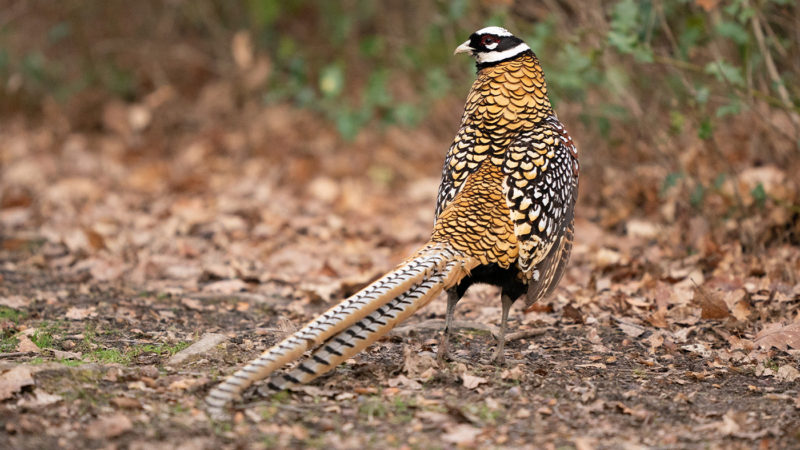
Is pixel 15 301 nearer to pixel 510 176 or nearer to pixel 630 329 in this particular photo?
pixel 510 176

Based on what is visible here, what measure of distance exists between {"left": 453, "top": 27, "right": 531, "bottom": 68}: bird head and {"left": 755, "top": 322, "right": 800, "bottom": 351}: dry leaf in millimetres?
2064

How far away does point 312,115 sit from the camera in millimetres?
12414

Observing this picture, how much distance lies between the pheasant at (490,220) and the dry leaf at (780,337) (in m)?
1.17

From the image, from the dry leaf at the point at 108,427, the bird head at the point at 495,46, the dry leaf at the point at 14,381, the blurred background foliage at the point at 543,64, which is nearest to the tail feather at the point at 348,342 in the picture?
the dry leaf at the point at 108,427

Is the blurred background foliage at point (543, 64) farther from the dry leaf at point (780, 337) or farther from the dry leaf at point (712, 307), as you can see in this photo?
the dry leaf at point (780, 337)

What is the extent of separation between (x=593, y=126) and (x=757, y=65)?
1.56 meters

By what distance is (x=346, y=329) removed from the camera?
396 centimetres

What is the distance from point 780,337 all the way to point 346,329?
2.49 meters

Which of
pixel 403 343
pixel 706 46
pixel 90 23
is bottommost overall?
pixel 403 343

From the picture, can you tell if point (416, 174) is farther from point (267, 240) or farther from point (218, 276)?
point (218, 276)

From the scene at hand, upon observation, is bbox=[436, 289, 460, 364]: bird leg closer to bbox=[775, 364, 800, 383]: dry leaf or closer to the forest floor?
the forest floor

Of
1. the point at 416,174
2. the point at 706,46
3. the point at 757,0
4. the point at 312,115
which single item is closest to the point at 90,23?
the point at 312,115

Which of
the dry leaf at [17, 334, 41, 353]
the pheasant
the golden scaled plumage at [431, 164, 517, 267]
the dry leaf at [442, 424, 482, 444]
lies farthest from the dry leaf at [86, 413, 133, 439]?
the golden scaled plumage at [431, 164, 517, 267]

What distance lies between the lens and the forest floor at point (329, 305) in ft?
12.3
